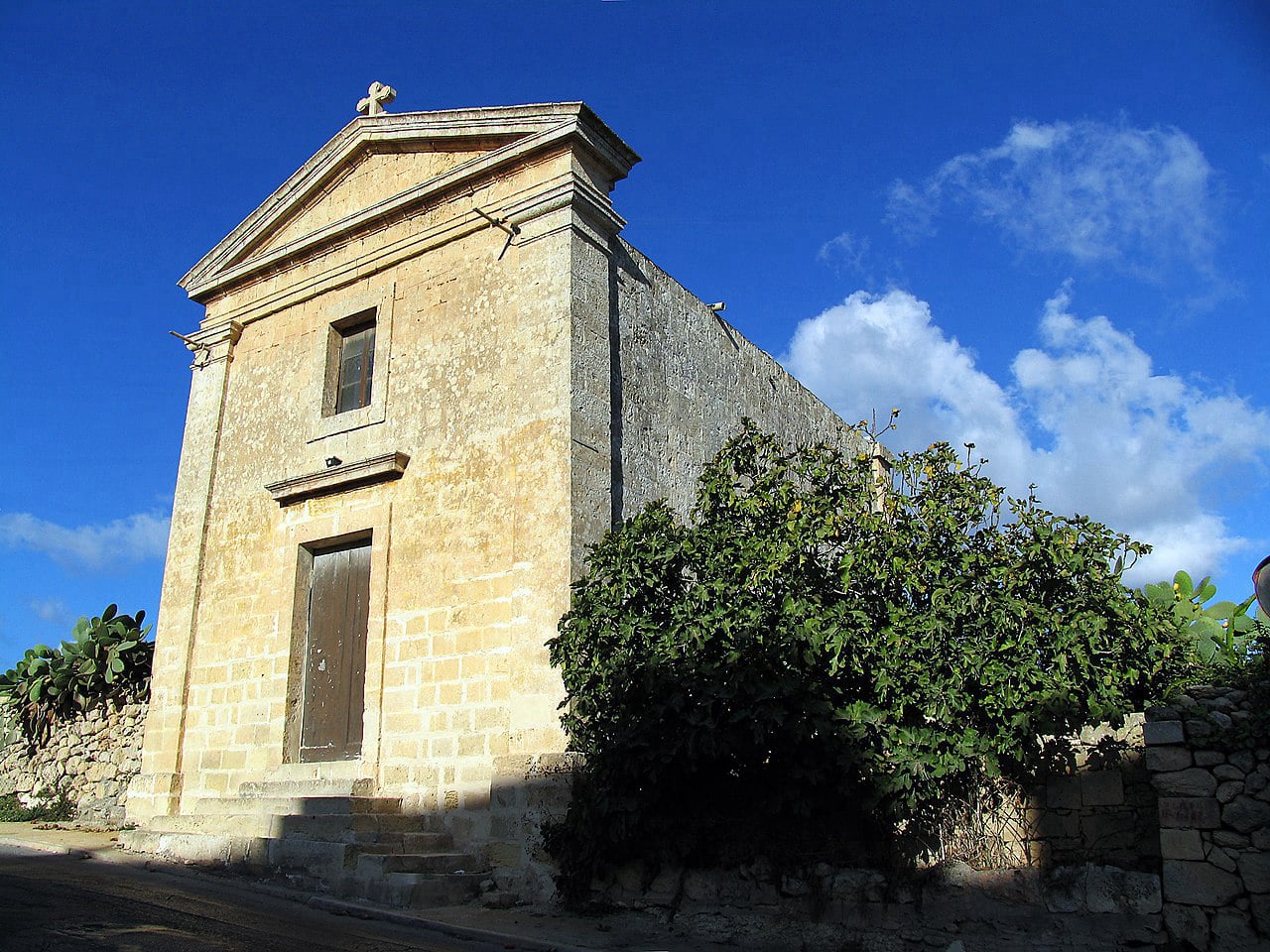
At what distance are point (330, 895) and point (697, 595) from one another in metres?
3.61

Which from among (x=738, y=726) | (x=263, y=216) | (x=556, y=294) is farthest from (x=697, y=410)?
(x=263, y=216)

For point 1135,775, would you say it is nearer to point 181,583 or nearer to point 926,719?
point 926,719

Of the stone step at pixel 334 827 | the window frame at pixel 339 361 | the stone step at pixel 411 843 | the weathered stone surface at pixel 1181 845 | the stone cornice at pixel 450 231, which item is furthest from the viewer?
the window frame at pixel 339 361

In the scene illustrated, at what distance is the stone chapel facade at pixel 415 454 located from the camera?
8703 mm

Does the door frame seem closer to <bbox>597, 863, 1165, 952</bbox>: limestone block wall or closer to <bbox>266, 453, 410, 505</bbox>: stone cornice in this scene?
<bbox>266, 453, 410, 505</bbox>: stone cornice

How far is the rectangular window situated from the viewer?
426 inches

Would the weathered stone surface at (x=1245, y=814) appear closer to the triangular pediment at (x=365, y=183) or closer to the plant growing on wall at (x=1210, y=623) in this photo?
the plant growing on wall at (x=1210, y=623)

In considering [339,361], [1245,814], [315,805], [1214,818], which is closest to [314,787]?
[315,805]

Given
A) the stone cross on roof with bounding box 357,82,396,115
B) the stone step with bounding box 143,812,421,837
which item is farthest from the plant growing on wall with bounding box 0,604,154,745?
the stone cross on roof with bounding box 357,82,396,115

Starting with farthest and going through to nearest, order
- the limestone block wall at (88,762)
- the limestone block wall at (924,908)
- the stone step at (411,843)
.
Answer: the limestone block wall at (88,762) → the stone step at (411,843) → the limestone block wall at (924,908)

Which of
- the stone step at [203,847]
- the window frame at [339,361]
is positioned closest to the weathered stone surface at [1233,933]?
the stone step at [203,847]

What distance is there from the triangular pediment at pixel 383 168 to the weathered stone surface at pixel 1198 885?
7.56 m

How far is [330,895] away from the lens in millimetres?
7621

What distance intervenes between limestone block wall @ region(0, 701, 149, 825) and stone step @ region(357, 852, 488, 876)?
5684mm
